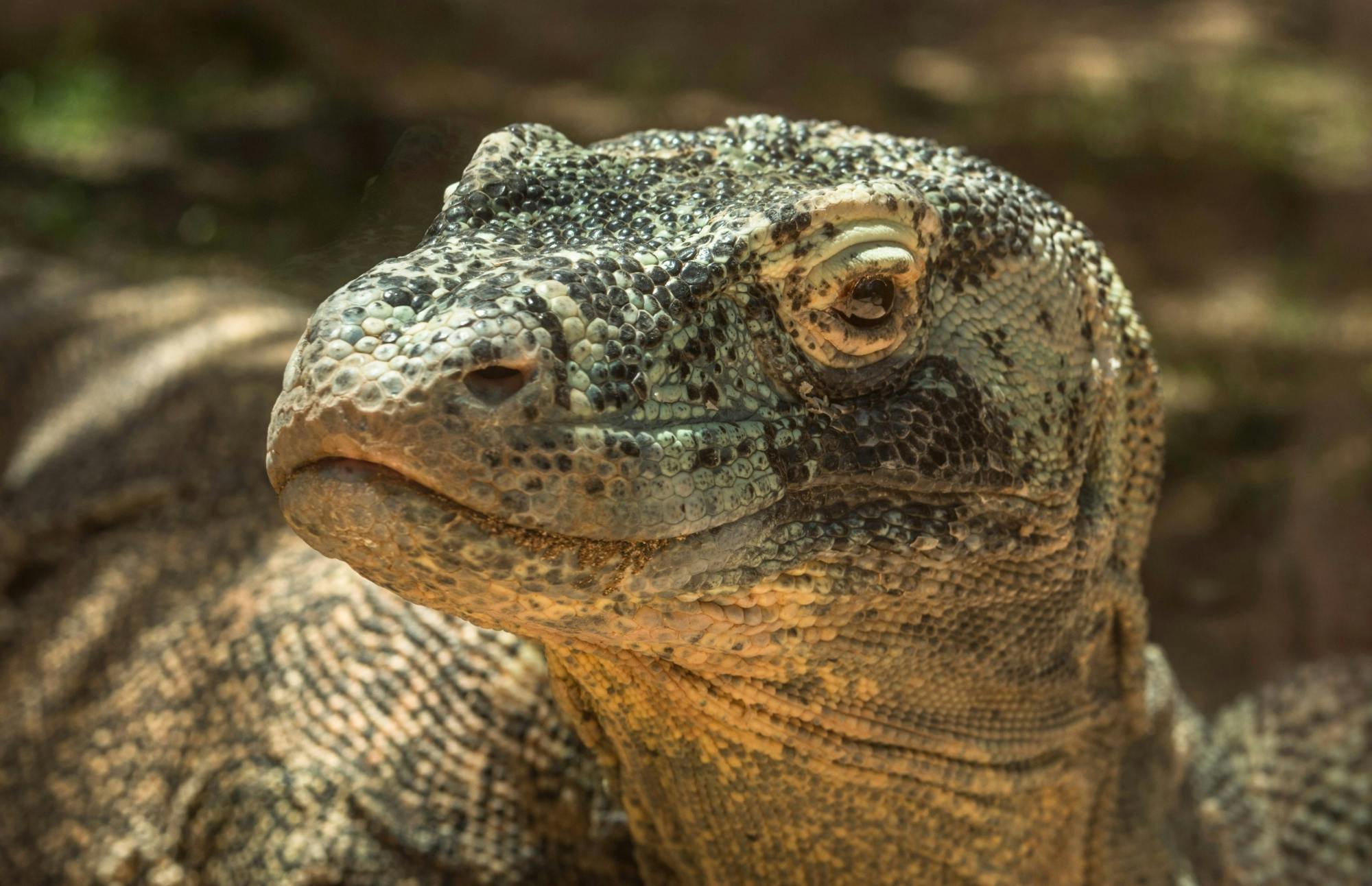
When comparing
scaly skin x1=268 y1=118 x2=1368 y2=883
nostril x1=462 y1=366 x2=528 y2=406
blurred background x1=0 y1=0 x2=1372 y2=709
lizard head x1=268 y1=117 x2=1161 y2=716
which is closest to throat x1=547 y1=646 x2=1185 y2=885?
scaly skin x1=268 y1=118 x2=1368 y2=883

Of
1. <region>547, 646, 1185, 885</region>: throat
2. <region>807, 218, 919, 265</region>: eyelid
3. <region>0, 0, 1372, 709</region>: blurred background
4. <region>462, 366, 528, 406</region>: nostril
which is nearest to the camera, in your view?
<region>462, 366, 528, 406</region>: nostril

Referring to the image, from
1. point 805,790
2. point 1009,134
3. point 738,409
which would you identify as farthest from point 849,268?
point 1009,134

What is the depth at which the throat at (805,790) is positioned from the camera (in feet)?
7.34

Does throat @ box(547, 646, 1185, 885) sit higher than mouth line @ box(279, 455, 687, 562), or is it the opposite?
mouth line @ box(279, 455, 687, 562)

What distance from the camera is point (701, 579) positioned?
76.0 inches

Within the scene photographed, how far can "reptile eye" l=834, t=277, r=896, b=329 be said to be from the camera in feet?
6.82

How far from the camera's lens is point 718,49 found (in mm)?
9938

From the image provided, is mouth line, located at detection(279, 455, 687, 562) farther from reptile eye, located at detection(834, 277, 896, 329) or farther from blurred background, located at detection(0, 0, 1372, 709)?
blurred background, located at detection(0, 0, 1372, 709)

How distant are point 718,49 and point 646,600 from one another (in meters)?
8.60

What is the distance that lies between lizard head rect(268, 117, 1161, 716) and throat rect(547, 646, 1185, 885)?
152 millimetres

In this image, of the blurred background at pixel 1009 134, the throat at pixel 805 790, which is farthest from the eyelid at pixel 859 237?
the blurred background at pixel 1009 134

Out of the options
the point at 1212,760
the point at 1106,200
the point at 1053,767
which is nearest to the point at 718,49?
the point at 1106,200

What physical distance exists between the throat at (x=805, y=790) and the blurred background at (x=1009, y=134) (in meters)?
2.78

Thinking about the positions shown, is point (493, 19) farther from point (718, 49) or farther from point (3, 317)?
point (3, 317)
